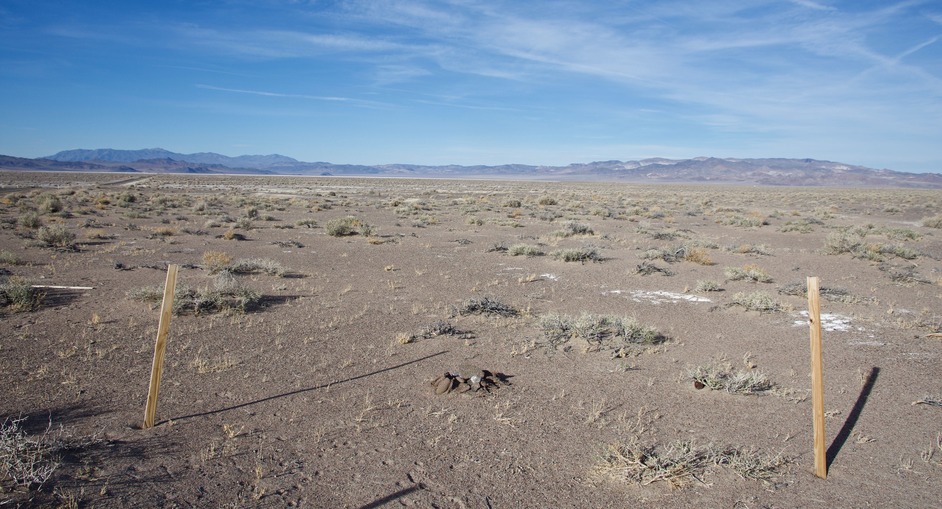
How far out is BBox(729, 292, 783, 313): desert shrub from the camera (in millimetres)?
10586

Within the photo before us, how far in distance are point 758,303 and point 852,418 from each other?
4.99m

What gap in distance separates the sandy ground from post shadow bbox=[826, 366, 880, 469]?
0.10ft

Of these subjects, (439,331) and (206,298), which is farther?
(206,298)

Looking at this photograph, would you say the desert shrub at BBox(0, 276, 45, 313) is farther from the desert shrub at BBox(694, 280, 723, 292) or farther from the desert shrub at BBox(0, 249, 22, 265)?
the desert shrub at BBox(694, 280, 723, 292)

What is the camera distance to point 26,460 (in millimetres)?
4379

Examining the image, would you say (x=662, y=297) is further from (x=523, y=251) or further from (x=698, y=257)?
(x=523, y=251)

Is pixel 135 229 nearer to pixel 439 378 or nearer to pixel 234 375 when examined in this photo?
pixel 234 375

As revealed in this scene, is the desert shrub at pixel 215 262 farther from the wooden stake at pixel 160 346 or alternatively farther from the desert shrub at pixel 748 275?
the desert shrub at pixel 748 275

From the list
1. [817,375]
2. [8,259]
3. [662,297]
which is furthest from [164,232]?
[817,375]

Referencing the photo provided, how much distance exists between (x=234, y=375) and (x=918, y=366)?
964 cm

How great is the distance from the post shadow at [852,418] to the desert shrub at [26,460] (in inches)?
269

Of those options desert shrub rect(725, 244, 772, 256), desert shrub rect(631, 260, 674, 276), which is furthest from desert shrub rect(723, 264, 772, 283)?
desert shrub rect(725, 244, 772, 256)

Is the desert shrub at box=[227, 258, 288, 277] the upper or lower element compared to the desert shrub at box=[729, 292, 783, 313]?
upper

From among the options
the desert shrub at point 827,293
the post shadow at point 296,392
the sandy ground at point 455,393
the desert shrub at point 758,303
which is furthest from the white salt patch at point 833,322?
the post shadow at point 296,392
